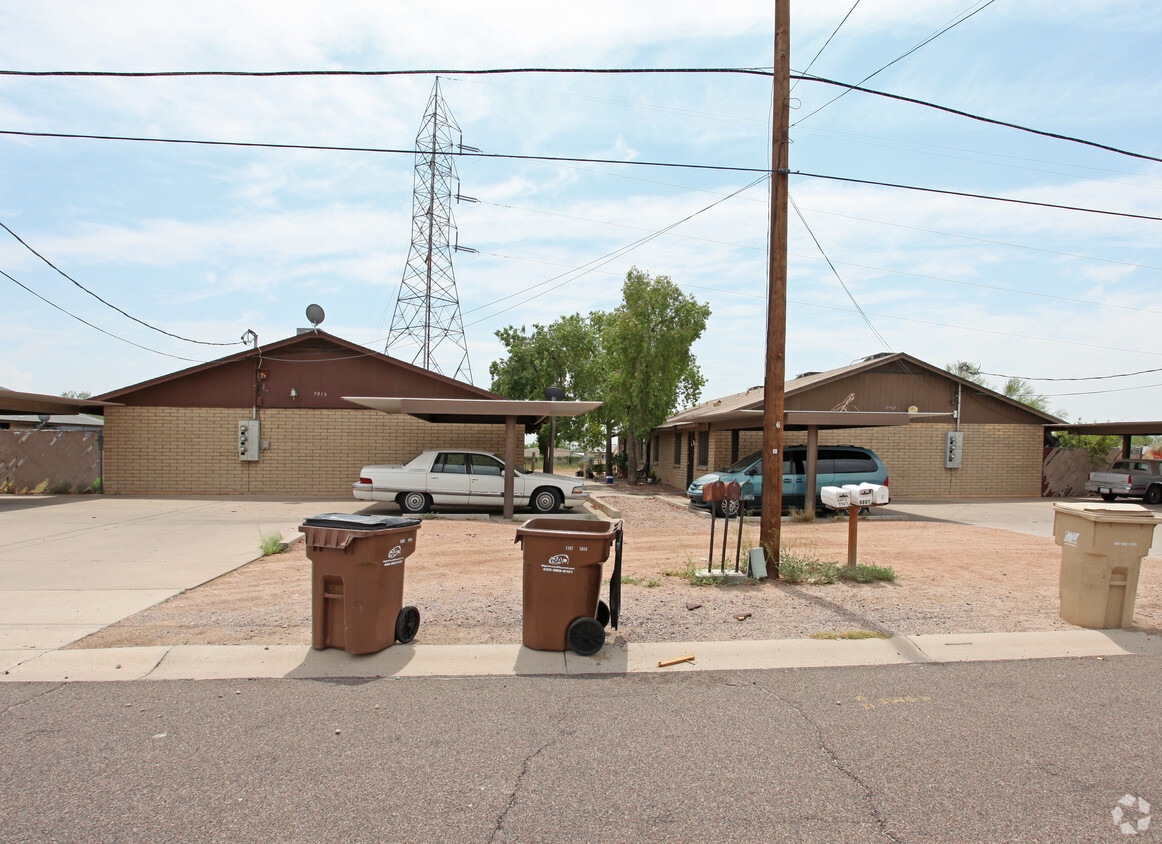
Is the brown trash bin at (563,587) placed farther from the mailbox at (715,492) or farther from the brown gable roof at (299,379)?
the brown gable roof at (299,379)

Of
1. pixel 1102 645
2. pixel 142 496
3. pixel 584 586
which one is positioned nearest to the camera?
pixel 584 586

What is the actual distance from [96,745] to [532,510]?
11776 millimetres

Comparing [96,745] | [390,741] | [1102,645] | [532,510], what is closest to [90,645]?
[96,745]

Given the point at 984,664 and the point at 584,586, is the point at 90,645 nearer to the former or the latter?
the point at 584,586

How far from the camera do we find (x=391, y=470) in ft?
48.7

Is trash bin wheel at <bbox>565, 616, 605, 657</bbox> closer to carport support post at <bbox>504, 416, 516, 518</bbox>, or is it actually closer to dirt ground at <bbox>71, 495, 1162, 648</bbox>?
dirt ground at <bbox>71, 495, 1162, 648</bbox>

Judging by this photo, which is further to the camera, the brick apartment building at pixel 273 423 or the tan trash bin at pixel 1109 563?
the brick apartment building at pixel 273 423

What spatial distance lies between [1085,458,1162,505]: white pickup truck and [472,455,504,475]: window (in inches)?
774

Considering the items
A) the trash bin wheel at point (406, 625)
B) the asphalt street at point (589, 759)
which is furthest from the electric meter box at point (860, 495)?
the trash bin wheel at point (406, 625)

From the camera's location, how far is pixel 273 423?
19312mm

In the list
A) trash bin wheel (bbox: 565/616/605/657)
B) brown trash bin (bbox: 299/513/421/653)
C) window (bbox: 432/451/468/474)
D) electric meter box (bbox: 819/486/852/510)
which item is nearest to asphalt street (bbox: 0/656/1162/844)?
trash bin wheel (bbox: 565/616/605/657)

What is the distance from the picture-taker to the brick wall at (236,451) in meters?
19.1

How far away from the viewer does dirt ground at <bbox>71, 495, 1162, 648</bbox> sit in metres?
6.01

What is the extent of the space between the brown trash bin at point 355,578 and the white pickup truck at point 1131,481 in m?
24.6
